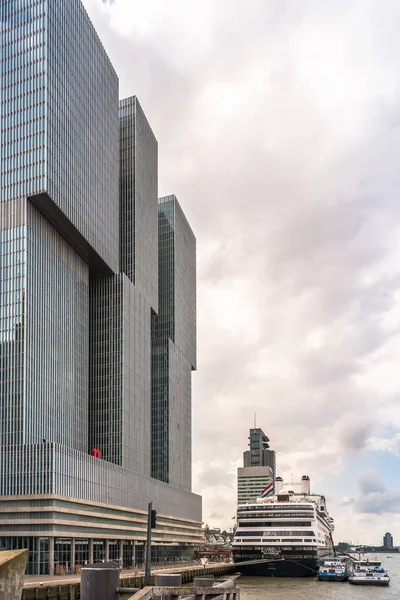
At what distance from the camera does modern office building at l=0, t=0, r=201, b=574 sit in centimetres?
11988

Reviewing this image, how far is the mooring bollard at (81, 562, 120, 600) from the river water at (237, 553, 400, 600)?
85.8 metres

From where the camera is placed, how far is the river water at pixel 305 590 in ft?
348

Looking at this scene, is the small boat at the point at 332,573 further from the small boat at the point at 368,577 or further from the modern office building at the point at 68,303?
the modern office building at the point at 68,303

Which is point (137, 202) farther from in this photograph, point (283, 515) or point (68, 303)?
point (283, 515)

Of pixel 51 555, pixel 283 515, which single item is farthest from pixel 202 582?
pixel 283 515

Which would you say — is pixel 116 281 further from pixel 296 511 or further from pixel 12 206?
pixel 296 511

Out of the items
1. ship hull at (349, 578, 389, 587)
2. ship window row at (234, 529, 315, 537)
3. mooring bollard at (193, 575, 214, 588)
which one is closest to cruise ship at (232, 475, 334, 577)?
ship window row at (234, 529, 315, 537)

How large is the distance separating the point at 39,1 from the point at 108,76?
1185 inches

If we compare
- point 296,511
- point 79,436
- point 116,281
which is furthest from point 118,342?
point 296,511

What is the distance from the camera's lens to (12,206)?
128 meters

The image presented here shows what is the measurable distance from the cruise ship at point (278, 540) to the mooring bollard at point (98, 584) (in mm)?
137403

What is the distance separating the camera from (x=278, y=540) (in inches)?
5999

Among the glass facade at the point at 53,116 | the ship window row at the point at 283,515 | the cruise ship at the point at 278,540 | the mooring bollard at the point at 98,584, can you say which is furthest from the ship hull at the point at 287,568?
the mooring bollard at the point at 98,584

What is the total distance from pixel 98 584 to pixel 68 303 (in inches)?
4917
